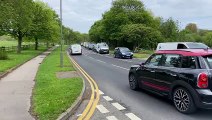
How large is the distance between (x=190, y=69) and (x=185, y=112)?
1120 mm

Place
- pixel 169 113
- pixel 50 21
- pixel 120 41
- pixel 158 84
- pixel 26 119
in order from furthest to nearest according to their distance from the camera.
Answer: pixel 120 41
pixel 50 21
pixel 158 84
pixel 169 113
pixel 26 119

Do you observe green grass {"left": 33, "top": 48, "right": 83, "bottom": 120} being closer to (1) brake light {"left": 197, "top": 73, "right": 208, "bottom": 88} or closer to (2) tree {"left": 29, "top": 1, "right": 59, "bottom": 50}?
(1) brake light {"left": 197, "top": 73, "right": 208, "bottom": 88}

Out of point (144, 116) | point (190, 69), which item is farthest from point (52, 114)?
point (190, 69)

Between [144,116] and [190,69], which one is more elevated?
[190,69]

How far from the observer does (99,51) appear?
53688 millimetres

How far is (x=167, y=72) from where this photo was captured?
8.47 m

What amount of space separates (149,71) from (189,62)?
2031mm

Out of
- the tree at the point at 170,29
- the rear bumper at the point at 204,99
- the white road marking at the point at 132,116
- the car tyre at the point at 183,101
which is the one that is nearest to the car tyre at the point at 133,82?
the car tyre at the point at 183,101

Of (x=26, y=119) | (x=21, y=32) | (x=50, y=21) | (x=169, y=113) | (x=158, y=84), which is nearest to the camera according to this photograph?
(x=26, y=119)

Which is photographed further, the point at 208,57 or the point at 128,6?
the point at 128,6

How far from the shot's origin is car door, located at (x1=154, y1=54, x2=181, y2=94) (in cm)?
818

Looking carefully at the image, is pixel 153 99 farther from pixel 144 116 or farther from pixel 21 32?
pixel 21 32

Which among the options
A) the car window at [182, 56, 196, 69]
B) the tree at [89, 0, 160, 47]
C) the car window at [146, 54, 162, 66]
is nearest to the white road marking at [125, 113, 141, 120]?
the car window at [182, 56, 196, 69]

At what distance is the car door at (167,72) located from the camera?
818 cm
